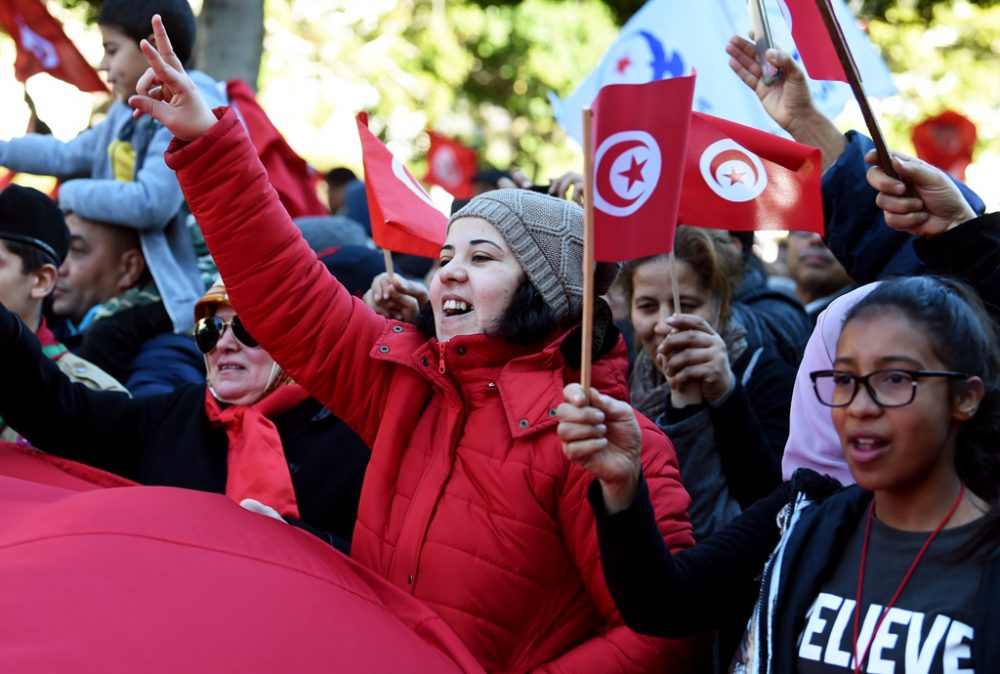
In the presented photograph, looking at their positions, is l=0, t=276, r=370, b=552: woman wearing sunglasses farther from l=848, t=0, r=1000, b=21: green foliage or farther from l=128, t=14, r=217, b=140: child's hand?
l=848, t=0, r=1000, b=21: green foliage

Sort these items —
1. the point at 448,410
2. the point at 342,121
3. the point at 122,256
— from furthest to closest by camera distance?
the point at 342,121
the point at 122,256
the point at 448,410

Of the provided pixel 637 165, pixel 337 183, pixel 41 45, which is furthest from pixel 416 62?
pixel 637 165

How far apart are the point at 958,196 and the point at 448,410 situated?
1239 mm

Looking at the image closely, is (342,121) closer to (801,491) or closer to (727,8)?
(727,8)

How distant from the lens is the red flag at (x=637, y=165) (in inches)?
97.2

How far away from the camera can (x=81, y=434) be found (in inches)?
146

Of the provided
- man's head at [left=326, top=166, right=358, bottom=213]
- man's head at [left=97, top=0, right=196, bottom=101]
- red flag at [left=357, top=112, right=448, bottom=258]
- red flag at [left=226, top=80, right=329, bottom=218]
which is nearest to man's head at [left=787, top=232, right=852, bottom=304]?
red flag at [left=226, top=80, right=329, bottom=218]

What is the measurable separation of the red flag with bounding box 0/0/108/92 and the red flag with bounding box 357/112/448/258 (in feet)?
7.86

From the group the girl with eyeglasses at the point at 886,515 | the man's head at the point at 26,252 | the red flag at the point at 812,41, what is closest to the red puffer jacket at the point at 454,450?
the girl with eyeglasses at the point at 886,515

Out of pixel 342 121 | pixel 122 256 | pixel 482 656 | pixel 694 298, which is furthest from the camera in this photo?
pixel 342 121

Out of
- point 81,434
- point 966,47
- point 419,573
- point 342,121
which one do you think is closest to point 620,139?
point 419,573

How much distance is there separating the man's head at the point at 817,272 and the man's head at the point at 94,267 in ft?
10.2

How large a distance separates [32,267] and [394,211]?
4.35 feet

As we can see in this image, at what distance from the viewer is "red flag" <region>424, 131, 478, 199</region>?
11859mm
